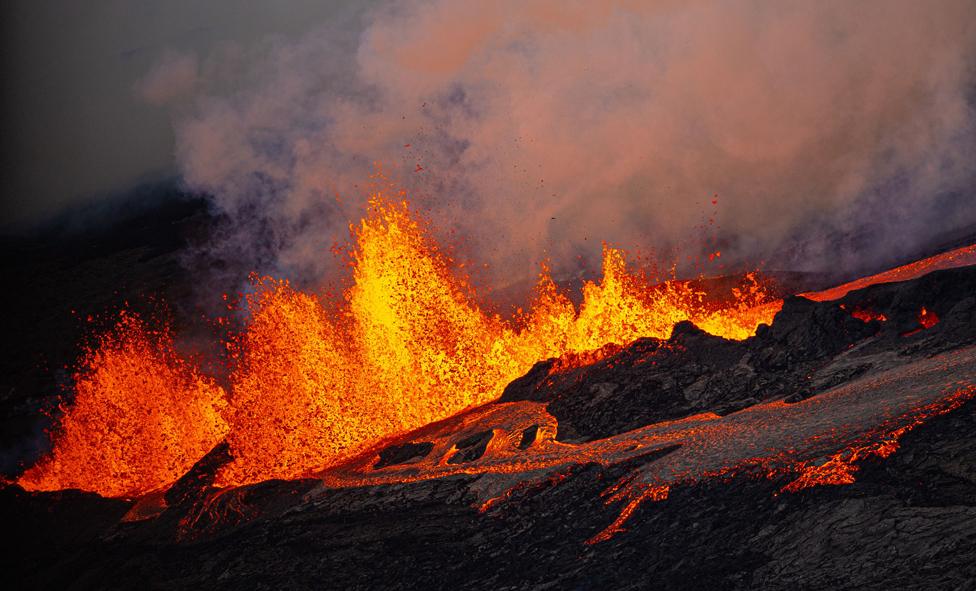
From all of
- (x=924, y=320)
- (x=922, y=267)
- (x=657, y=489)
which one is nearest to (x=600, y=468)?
(x=657, y=489)

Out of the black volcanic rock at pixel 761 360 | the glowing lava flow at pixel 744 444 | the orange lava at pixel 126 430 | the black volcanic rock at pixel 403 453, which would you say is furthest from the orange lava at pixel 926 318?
the orange lava at pixel 126 430

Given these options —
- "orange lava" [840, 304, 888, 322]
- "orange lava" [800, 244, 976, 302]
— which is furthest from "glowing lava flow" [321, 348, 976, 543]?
"orange lava" [800, 244, 976, 302]

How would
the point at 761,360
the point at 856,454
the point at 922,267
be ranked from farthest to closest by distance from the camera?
1. the point at 922,267
2. the point at 761,360
3. the point at 856,454

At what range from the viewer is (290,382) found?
104ft

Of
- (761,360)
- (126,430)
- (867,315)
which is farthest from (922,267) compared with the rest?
(126,430)

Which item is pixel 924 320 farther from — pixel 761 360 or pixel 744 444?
pixel 744 444

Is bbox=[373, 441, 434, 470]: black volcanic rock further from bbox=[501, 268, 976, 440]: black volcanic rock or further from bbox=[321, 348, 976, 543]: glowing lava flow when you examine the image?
bbox=[501, 268, 976, 440]: black volcanic rock

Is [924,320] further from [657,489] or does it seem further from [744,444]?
[657,489]

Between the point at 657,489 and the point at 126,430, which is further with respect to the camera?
the point at 126,430

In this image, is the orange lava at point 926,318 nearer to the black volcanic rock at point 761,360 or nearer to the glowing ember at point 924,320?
the glowing ember at point 924,320

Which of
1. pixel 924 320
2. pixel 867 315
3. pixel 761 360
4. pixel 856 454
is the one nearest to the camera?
pixel 856 454

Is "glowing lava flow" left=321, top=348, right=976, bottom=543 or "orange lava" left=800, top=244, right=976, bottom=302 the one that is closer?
"glowing lava flow" left=321, top=348, right=976, bottom=543

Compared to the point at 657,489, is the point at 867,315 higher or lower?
higher

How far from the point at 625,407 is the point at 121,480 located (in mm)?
31473
